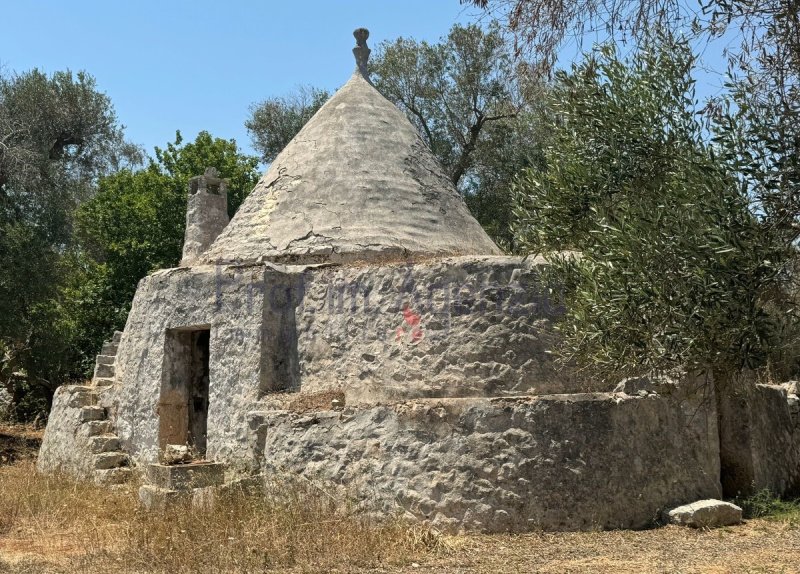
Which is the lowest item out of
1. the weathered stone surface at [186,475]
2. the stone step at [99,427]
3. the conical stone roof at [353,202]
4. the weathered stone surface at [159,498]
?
the weathered stone surface at [159,498]

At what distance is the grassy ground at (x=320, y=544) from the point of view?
22.2ft

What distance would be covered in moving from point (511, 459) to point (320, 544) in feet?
6.60

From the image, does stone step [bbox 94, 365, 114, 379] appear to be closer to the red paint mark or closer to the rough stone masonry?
the rough stone masonry

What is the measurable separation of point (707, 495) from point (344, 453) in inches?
153

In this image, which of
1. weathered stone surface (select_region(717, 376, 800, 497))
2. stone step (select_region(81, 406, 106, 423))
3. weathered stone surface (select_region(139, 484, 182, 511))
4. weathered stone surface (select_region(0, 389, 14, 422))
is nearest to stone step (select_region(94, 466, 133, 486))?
stone step (select_region(81, 406, 106, 423))

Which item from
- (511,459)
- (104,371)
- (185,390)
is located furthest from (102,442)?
(511,459)

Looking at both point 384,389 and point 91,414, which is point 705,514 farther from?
point 91,414

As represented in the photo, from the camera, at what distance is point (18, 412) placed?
787 inches

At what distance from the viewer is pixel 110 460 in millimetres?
10891

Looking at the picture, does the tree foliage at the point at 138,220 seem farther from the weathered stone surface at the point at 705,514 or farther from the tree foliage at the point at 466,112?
the weathered stone surface at the point at 705,514

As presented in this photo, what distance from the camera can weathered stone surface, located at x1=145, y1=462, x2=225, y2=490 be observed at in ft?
29.0

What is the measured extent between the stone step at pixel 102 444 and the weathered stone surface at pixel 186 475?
2121 millimetres

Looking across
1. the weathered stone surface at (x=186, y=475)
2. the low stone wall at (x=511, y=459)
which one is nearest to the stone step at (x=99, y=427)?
the weathered stone surface at (x=186, y=475)

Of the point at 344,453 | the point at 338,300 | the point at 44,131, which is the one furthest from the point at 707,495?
the point at 44,131
